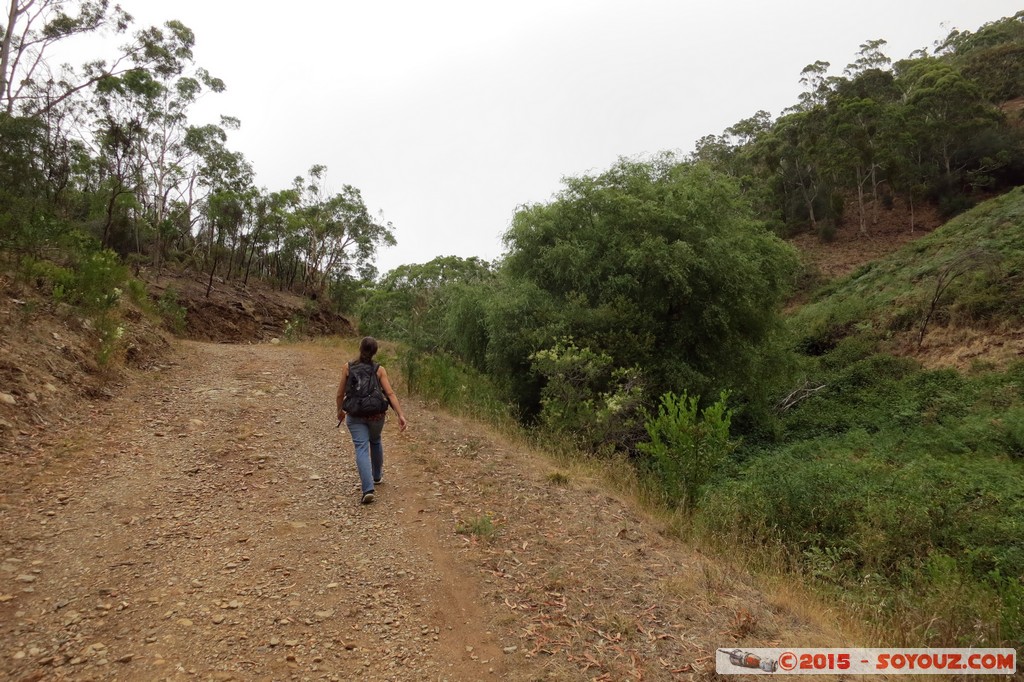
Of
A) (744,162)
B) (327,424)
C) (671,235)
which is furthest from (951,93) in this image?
(327,424)

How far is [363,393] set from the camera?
17.8 ft

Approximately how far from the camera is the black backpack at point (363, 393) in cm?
541

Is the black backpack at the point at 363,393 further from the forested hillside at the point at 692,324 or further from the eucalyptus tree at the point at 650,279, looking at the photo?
the eucalyptus tree at the point at 650,279

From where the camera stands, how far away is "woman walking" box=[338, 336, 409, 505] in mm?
5422

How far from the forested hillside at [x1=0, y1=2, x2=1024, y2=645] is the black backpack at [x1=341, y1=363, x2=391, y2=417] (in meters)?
3.29

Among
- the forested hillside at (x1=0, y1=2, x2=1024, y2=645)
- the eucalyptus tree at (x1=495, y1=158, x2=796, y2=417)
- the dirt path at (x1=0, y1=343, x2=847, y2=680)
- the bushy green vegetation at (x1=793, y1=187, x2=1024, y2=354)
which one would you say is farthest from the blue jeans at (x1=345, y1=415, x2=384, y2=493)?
the bushy green vegetation at (x1=793, y1=187, x2=1024, y2=354)

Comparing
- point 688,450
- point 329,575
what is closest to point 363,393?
point 329,575

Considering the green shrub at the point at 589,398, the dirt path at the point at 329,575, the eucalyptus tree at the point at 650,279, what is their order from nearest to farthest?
the dirt path at the point at 329,575 → the green shrub at the point at 589,398 → the eucalyptus tree at the point at 650,279

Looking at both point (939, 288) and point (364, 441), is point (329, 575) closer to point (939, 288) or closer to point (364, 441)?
point (364, 441)

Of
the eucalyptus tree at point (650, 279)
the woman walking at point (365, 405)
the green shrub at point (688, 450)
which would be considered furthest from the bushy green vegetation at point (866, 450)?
the woman walking at point (365, 405)

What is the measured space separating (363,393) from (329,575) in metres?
1.86

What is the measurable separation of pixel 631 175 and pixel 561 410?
8021 mm

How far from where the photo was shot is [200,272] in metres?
24.7

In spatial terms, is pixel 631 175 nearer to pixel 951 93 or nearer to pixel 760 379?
pixel 760 379
